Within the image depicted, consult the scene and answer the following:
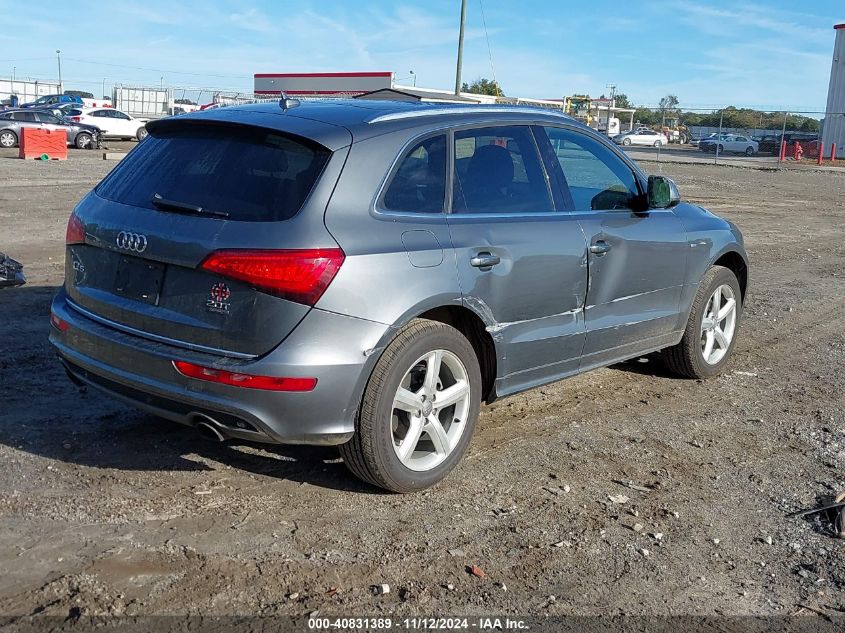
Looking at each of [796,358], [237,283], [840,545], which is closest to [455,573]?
[237,283]

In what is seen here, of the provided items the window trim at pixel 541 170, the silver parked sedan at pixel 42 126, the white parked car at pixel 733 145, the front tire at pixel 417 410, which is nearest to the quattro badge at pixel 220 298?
the front tire at pixel 417 410

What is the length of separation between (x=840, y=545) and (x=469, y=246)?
2.14 metres

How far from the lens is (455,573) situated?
3.61 m

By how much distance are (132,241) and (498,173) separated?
6.23 ft

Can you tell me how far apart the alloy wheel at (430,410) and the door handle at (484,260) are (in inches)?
17.6

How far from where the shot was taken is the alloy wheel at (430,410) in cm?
426

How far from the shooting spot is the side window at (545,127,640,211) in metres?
5.23

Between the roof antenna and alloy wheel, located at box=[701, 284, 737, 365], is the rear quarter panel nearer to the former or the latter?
alloy wheel, located at box=[701, 284, 737, 365]

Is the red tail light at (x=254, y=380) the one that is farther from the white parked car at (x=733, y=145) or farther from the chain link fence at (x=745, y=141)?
the white parked car at (x=733, y=145)

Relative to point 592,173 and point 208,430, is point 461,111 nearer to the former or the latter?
point 592,173

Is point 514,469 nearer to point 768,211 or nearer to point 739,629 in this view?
point 739,629

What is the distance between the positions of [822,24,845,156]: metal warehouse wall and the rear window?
53695 mm

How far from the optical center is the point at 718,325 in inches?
260

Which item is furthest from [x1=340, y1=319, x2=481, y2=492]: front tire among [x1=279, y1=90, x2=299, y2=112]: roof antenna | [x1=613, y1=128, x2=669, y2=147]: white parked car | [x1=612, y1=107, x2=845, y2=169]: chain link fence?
[x1=613, y1=128, x2=669, y2=147]: white parked car
